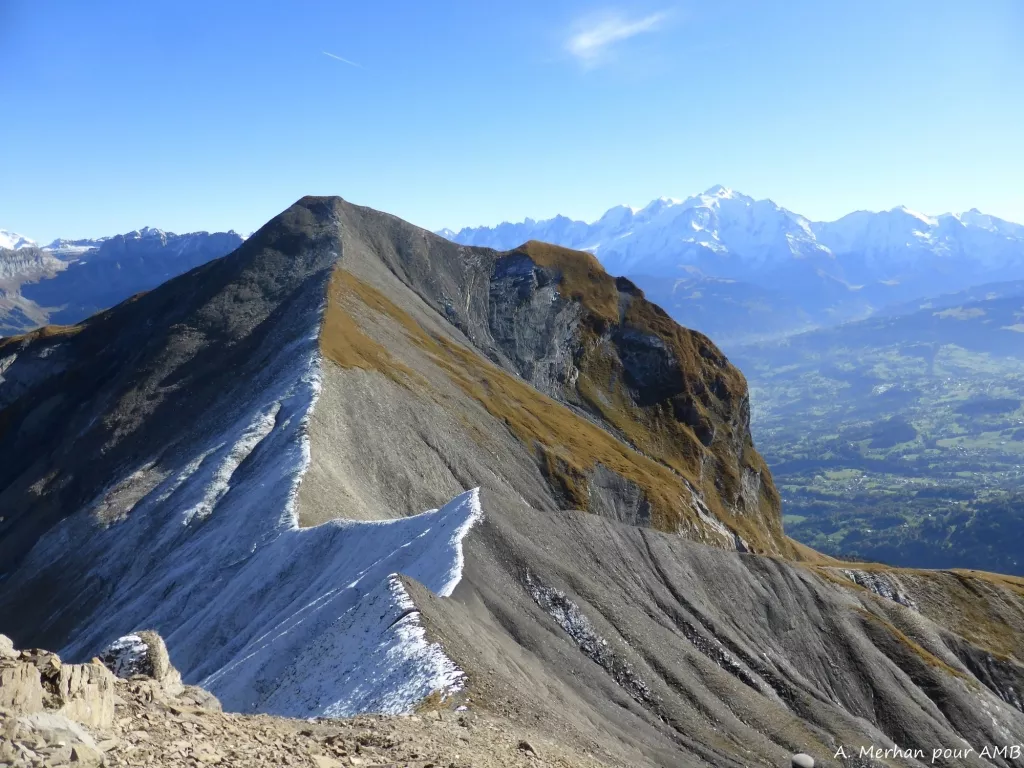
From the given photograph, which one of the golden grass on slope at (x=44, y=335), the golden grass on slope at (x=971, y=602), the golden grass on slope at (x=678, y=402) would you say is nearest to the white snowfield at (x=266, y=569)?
the golden grass on slope at (x=971, y=602)

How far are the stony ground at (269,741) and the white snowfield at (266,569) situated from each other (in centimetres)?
380

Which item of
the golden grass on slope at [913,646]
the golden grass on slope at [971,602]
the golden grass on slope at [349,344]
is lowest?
the golden grass on slope at [971,602]

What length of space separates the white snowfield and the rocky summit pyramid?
237 millimetres

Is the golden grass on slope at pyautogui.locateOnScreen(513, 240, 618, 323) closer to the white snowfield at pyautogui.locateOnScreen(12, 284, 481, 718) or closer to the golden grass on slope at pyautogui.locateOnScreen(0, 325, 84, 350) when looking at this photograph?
the white snowfield at pyautogui.locateOnScreen(12, 284, 481, 718)

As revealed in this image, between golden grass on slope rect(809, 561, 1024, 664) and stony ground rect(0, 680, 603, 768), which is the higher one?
stony ground rect(0, 680, 603, 768)

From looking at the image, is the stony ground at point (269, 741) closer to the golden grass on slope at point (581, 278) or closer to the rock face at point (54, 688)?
the rock face at point (54, 688)

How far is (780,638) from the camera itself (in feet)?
208

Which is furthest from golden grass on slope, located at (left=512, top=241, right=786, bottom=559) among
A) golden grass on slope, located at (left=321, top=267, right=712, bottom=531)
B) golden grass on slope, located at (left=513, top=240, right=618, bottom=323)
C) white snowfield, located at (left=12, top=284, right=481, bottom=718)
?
white snowfield, located at (left=12, top=284, right=481, bottom=718)

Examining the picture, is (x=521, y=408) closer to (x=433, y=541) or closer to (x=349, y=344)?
(x=349, y=344)

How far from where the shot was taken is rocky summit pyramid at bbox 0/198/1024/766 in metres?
39.2

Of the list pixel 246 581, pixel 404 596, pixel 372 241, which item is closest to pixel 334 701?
pixel 404 596

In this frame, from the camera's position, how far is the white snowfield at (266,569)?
114 feet

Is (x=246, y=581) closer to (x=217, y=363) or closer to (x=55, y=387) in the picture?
(x=217, y=363)

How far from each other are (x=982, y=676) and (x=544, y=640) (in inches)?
2095
